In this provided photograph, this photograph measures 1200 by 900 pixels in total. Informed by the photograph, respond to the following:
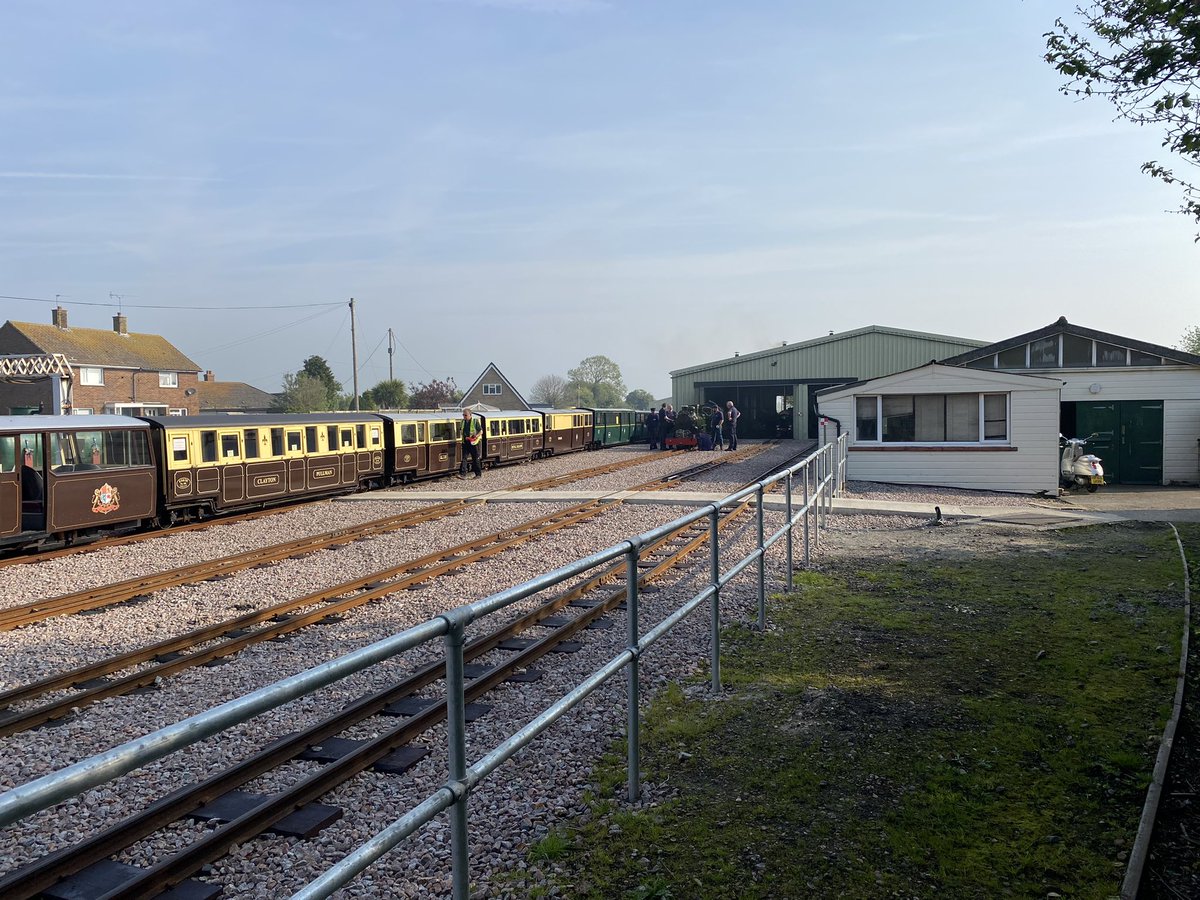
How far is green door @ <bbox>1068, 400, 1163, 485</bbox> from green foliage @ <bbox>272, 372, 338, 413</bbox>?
5698 cm

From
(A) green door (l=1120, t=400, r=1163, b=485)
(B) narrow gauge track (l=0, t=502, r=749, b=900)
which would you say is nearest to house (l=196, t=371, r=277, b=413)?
(A) green door (l=1120, t=400, r=1163, b=485)

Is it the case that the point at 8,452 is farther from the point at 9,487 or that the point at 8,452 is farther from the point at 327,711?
the point at 327,711

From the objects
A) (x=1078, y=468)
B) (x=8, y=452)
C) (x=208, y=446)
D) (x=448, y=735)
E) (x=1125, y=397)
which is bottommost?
(x=1078, y=468)

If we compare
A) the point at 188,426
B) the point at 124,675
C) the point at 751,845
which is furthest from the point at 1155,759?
the point at 188,426

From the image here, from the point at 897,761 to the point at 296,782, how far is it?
3448mm

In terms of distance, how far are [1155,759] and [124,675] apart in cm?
Answer: 758

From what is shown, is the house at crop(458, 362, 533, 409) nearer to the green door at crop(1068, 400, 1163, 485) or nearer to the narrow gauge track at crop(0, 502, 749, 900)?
the green door at crop(1068, 400, 1163, 485)

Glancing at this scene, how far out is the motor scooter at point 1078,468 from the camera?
20734 millimetres

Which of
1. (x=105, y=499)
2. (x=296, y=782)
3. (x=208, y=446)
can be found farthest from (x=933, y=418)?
(x=296, y=782)

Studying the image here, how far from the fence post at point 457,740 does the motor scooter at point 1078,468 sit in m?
20.7

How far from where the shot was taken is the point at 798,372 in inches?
1778

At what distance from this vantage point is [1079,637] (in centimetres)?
751

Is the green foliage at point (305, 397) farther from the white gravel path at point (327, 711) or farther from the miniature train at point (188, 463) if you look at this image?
the white gravel path at point (327, 711)

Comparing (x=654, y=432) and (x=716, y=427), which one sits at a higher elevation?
(x=716, y=427)
